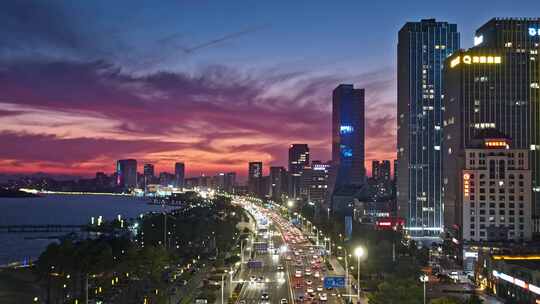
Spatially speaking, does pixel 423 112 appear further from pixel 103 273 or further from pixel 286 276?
pixel 103 273

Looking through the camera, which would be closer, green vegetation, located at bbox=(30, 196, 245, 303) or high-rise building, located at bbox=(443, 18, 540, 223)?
green vegetation, located at bbox=(30, 196, 245, 303)

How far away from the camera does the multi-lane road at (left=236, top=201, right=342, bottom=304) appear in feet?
181

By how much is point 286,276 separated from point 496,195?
31.5 m

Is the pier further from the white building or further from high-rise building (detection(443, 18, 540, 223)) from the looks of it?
the white building

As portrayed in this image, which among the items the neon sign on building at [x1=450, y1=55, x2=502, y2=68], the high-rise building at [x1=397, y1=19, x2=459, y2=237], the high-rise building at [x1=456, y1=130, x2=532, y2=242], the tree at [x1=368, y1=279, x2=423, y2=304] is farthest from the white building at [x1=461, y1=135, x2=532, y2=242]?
the tree at [x1=368, y1=279, x2=423, y2=304]

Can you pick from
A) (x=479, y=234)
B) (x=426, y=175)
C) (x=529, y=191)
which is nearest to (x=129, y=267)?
(x=479, y=234)

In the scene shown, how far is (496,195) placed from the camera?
268 ft

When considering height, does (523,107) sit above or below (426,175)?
above

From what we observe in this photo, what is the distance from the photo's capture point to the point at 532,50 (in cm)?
9119

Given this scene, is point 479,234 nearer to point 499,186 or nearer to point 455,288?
point 499,186

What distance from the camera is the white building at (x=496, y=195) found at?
81.3 m

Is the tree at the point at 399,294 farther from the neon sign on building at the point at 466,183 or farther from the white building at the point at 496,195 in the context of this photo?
the neon sign on building at the point at 466,183

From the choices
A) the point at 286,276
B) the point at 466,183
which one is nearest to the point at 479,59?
the point at 466,183

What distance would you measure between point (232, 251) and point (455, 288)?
1780 inches
